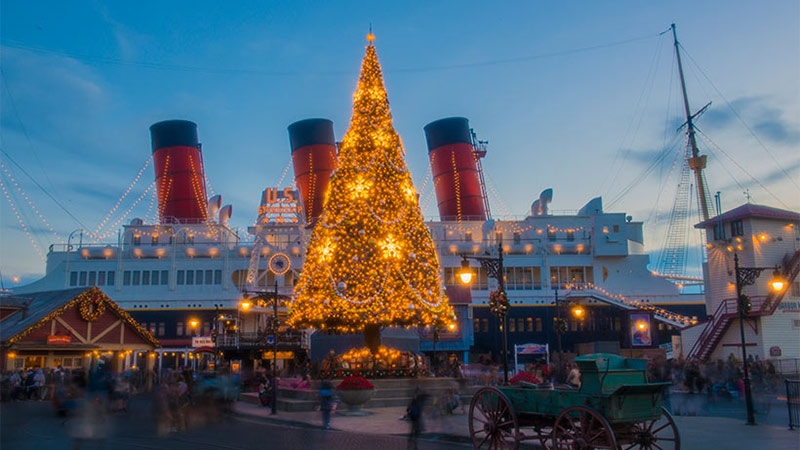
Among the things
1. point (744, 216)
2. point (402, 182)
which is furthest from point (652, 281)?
point (402, 182)

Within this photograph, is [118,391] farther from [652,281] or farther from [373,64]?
[652,281]

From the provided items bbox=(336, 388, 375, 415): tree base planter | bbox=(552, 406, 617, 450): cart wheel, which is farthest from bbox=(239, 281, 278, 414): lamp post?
bbox=(552, 406, 617, 450): cart wheel

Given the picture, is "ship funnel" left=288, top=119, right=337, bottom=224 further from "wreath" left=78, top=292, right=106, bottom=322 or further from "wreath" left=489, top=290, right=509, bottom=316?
"wreath" left=489, top=290, right=509, bottom=316

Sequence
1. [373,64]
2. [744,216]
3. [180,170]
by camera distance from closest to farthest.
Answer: [373,64] → [744,216] → [180,170]

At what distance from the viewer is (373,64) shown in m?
25.9

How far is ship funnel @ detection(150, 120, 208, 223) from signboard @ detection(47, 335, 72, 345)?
28.4m

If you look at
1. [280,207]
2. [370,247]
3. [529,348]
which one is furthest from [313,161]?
[370,247]

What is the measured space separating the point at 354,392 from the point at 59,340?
13.7 m

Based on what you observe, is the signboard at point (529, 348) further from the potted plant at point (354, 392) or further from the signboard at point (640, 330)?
the potted plant at point (354, 392)

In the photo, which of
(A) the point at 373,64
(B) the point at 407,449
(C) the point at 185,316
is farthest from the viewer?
(C) the point at 185,316

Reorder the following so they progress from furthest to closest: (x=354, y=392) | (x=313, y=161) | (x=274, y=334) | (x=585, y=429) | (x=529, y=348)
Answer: (x=313, y=161) → (x=529, y=348) → (x=274, y=334) → (x=354, y=392) → (x=585, y=429)

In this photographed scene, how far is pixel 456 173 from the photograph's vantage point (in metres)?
57.1

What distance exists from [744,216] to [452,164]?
26653 mm

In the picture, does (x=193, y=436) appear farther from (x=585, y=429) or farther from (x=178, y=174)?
(x=178, y=174)
